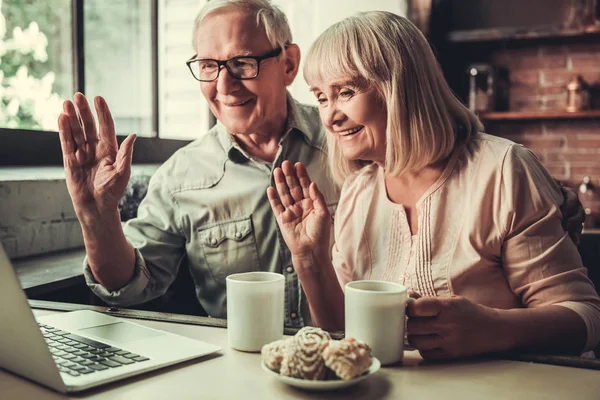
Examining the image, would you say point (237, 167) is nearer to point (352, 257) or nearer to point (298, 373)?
point (352, 257)

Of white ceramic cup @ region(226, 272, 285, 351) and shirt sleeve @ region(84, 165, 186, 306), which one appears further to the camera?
shirt sleeve @ region(84, 165, 186, 306)

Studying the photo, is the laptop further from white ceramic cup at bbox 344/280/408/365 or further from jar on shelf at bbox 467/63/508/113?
jar on shelf at bbox 467/63/508/113

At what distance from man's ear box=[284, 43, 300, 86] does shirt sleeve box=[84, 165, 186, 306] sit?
46 cm

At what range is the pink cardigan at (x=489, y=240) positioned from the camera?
1092mm

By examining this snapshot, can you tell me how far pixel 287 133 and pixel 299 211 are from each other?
1.95 ft

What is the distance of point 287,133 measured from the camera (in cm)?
173

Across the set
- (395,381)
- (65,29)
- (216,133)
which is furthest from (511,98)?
(395,381)

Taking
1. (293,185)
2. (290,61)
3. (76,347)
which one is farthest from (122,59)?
Result: (76,347)

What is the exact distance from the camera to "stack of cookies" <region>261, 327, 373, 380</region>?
0.72 meters

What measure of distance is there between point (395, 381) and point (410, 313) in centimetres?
13

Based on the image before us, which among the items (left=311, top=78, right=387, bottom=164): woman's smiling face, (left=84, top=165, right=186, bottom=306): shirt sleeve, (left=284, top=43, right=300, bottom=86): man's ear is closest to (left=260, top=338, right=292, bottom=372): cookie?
(left=311, top=78, right=387, bottom=164): woman's smiling face

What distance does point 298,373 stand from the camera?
723 mm

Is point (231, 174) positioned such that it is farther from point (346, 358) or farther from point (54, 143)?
point (346, 358)

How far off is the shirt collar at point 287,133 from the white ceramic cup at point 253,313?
83cm
